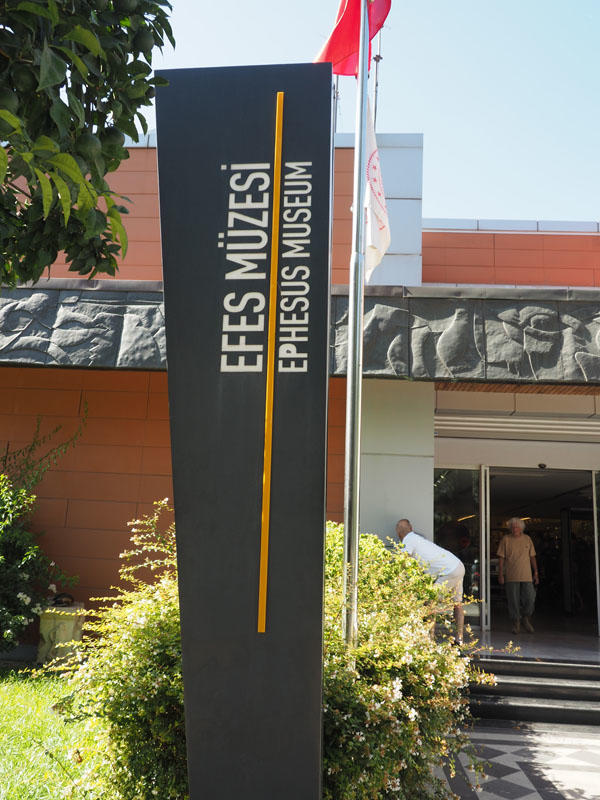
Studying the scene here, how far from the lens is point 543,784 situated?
15.5 feet

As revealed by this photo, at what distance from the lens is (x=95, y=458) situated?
8.59 metres

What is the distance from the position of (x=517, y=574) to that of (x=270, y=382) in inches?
326

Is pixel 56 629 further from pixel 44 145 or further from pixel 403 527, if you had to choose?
pixel 44 145

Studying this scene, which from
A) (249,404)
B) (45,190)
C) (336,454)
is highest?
(336,454)

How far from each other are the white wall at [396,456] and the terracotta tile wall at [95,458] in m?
2.40

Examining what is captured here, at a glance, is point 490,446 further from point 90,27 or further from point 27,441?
point 90,27

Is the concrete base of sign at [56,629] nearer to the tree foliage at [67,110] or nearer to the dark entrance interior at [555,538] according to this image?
the tree foliage at [67,110]

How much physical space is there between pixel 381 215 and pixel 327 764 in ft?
13.5

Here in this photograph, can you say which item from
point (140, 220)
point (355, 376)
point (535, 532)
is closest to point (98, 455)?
point (140, 220)

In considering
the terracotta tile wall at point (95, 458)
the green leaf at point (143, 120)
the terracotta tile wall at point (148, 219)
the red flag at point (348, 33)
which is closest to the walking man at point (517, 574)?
the terracotta tile wall at point (148, 219)

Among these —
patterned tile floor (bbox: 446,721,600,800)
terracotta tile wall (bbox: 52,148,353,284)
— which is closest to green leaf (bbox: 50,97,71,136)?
patterned tile floor (bbox: 446,721,600,800)

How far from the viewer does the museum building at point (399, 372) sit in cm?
745

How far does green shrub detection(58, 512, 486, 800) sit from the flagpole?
21cm

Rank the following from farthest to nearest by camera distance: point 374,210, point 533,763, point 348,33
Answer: point 348,33
point 374,210
point 533,763
